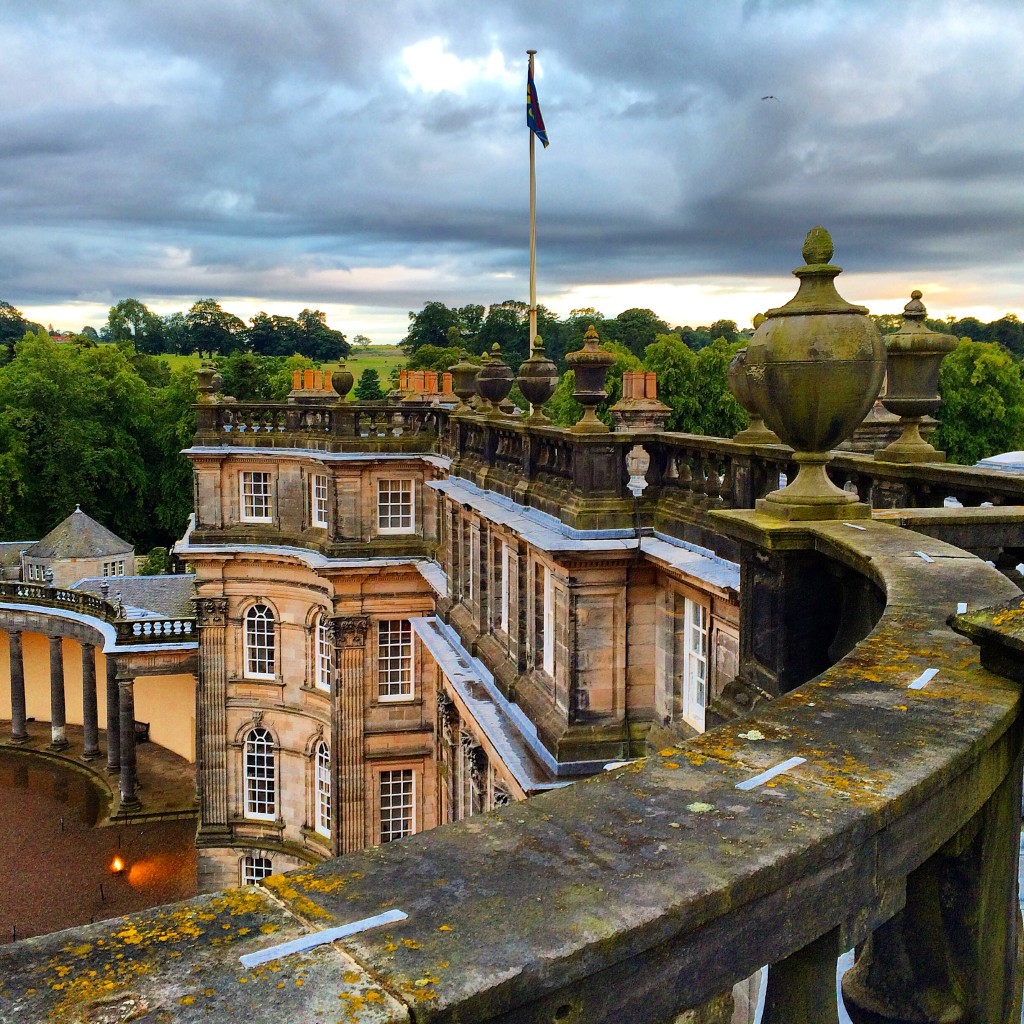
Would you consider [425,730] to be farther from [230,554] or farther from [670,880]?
[670,880]

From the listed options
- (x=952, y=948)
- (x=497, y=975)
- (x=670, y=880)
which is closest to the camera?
(x=497, y=975)

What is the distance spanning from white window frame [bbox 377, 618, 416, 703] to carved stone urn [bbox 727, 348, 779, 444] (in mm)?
20632

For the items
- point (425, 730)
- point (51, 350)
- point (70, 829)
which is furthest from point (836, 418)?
point (51, 350)

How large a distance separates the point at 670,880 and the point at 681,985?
23 centimetres

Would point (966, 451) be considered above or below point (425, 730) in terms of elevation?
above

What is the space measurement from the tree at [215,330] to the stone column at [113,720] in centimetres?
9860

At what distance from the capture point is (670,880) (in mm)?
2398

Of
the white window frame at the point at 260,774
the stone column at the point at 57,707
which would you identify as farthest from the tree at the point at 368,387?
the white window frame at the point at 260,774

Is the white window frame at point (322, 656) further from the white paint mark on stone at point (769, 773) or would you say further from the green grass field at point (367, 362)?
the green grass field at point (367, 362)

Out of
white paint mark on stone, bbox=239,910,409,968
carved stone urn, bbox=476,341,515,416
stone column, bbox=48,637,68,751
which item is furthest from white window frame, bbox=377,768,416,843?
white paint mark on stone, bbox=239,910,409,968

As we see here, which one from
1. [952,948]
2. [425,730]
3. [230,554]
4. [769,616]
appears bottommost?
[425,730]

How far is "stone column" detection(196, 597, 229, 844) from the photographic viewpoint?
36000 mm

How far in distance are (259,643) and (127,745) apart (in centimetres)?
852

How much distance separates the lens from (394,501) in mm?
32656
